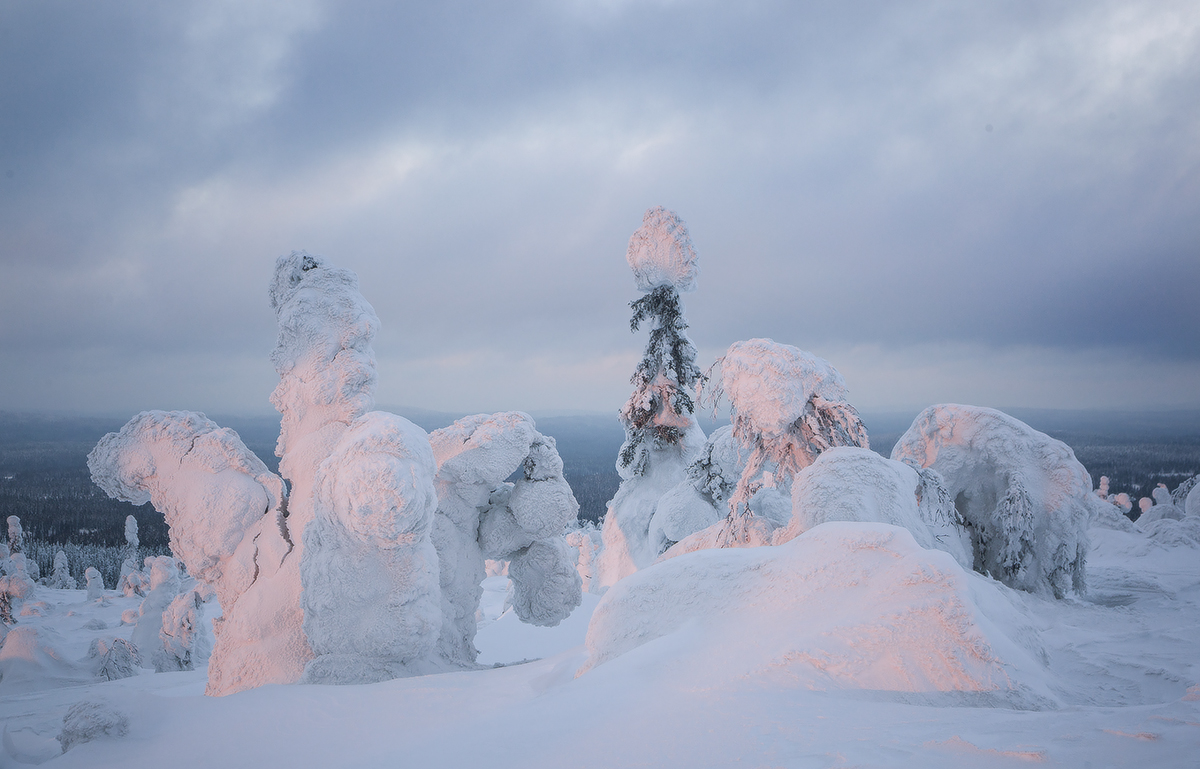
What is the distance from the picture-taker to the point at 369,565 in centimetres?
487

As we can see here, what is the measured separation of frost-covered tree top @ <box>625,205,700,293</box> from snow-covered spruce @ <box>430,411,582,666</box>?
252 inches

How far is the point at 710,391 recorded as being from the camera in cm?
768

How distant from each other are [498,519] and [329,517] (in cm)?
232

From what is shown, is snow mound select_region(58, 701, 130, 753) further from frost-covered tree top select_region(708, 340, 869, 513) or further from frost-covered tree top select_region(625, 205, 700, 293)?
frost-covered tree top select_region(625, 205, 700, 293)

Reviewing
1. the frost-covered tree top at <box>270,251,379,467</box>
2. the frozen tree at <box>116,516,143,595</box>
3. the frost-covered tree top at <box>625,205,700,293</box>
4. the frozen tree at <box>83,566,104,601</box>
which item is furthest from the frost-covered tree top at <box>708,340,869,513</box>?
the frozen tree at <box>116,516,143,595</box>

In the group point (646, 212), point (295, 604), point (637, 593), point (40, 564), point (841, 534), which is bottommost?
point (40, 564)

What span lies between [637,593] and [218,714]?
289 cm

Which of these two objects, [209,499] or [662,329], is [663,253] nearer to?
[662,329]

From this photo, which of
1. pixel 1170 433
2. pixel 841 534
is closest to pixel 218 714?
pixel 841 534

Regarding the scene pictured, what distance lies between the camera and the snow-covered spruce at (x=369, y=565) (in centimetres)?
452

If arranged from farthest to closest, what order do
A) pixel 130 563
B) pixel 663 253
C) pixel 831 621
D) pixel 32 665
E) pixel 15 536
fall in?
pixel 130 563 < pixel 15 536 < pixel 663 253 < pixel 32 665 < pixel 831 621

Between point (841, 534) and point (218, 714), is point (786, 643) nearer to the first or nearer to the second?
point (841, 534)

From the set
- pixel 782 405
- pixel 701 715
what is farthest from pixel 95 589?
pixel 701 715

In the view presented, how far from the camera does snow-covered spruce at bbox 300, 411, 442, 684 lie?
14.8ft
